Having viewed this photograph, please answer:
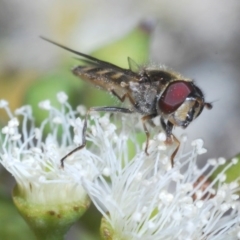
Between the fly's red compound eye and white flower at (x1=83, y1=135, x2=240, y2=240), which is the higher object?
the fly's red compound eye

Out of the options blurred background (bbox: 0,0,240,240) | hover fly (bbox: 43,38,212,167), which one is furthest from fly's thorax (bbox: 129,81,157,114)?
blurred background (bbox: 0,0,240,240)

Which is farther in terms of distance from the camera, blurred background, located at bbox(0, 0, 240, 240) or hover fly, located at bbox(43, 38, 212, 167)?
blurred background, located at bbox(0, 0, 240, 240)

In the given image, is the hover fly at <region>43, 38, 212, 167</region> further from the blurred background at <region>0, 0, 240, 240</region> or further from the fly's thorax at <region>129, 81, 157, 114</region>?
the blurred background at <region>0, 0, 240, 240</region>

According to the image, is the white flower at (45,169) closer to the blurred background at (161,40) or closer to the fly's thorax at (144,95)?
the fly's thorax at (144,95)

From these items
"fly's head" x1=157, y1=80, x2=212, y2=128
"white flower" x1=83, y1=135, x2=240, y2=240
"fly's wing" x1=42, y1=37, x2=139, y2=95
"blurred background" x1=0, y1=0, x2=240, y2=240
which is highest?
"blurred background" x1=0, y1=0, x2=240, y2=240

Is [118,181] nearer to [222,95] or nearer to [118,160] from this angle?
[118,160]

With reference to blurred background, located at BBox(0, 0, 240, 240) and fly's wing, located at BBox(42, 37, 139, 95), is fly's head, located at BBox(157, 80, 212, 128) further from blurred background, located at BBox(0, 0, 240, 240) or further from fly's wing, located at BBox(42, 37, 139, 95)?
blurred background, located at BBox(0, 0, 240, 240)

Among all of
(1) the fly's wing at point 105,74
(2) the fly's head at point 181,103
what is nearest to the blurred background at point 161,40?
(1) the fly's wing at point 105,74

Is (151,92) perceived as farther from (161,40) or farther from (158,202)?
(161,40)
